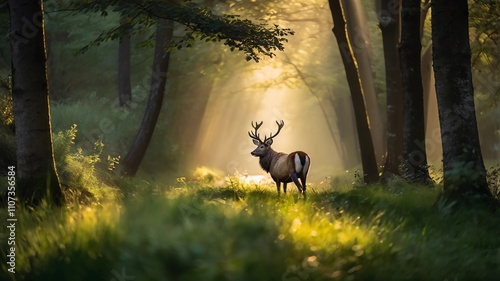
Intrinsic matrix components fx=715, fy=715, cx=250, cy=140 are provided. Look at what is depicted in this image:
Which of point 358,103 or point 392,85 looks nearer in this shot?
point 358,103

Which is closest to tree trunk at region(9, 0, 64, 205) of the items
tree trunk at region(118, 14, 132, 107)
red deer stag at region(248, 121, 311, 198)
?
red deer stag at region(248, 121, 311, 198)

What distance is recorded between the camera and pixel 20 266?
6.16 m

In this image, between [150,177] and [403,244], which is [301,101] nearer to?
[150,177]

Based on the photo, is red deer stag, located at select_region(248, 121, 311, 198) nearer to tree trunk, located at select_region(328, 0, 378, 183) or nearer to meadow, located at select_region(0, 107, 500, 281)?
tree trunk, located at select_region(328, 0, 378, 183)

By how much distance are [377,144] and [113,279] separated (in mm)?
17992

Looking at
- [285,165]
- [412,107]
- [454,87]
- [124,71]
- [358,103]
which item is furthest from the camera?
[124,71]

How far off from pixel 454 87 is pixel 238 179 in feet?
25.5

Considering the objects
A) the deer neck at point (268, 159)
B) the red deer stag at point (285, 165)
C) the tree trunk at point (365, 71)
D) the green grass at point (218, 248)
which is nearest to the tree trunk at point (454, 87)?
the green grass at point (218, 248)

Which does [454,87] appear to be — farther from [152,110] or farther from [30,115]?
[152,110]

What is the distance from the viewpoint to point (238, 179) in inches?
688

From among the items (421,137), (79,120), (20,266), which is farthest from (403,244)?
(79,120)

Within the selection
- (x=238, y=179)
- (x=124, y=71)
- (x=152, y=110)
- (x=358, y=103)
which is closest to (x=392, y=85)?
(x=358, y=103)

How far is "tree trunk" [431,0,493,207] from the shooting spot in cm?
1057

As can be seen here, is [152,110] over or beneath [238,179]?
over
